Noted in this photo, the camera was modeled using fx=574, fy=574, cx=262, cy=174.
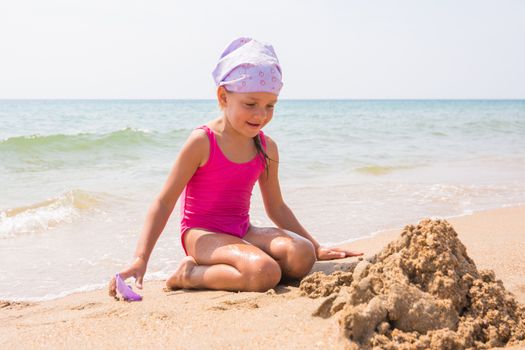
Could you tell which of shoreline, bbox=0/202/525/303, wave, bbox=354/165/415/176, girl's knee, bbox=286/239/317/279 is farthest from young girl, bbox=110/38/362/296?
wave, bbox=354/165/415/176

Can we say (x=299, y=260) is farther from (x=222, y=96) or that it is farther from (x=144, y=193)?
(x=144, y=193)

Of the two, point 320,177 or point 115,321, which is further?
point 320,177

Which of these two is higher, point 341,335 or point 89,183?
point 341,335

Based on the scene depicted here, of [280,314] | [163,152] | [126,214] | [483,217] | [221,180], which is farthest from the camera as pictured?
[163,152]

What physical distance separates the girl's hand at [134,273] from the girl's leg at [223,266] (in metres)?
0.20

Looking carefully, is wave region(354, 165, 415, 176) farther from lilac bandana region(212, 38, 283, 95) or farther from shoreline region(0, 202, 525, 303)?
lilac bandana region(212, 38, 283, 95)

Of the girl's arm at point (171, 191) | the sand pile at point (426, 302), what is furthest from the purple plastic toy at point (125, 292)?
the sand pile at point (426, 302)

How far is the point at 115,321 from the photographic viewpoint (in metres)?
2.35

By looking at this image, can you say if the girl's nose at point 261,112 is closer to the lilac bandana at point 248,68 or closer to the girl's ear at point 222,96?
the lilac bandana at point 248,68

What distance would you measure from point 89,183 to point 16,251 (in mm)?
3211

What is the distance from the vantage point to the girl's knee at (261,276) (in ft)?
9.13

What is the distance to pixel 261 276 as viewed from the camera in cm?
278

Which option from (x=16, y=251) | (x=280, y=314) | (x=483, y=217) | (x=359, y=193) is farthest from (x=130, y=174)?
(x=280, y=314)

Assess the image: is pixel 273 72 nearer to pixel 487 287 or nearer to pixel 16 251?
pixel 487 287
